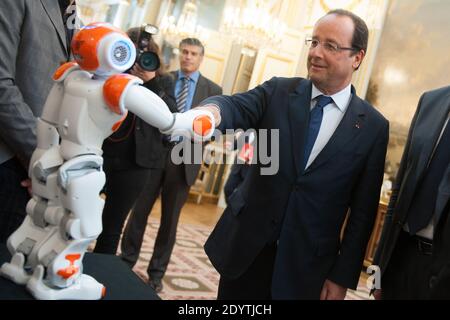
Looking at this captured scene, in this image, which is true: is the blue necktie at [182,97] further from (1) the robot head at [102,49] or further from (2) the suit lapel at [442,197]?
(2) the suit lapel at [442,197]

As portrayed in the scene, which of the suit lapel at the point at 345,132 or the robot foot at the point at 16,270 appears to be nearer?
the robot foot at the point at 16,270

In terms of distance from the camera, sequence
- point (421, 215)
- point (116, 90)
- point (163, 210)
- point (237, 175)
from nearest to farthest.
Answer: point (116, 90), point (421, 215), point (237, 175), point (163, 210)

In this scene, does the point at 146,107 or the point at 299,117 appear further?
the point at 299,117

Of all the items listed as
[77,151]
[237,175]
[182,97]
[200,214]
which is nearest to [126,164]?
[182,97]

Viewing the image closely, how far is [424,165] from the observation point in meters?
1.37

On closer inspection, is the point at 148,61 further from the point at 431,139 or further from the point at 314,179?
the point at 431,139

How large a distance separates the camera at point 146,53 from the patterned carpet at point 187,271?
163cm

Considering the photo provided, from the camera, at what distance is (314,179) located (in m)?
1.35

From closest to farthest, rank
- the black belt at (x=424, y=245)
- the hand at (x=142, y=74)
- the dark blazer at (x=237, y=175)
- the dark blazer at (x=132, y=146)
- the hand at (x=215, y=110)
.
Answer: the hand at (x=215, y=110)
the black belt at (x=424, y=245)
the dark blazer at (x=237, y=175)
the hand at (x=142, y=74)
the dark blazer at (x=132, y=146)

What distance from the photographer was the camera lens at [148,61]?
122 centimetres

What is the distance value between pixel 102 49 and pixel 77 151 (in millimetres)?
235

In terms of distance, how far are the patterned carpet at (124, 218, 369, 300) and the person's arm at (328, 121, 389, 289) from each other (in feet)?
4.71

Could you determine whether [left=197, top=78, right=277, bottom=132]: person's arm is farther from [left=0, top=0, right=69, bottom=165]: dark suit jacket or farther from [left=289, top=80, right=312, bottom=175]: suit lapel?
[left=0, top=0, right=69, bottom=165]: dark suit jacket

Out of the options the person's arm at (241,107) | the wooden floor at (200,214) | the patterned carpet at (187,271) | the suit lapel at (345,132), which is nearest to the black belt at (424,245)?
the suit lapel at (345,132)
